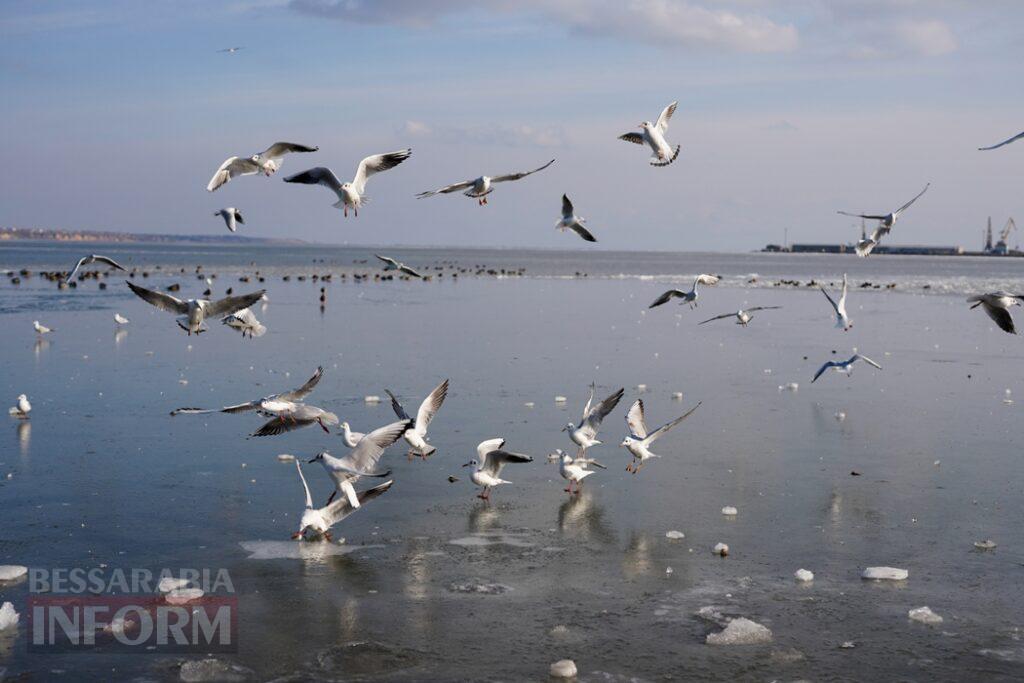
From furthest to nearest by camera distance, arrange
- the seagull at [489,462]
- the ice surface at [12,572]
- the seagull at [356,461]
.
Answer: the seagull at [489,462] → the seagull at [356,461] → the ice surface at [12,572]

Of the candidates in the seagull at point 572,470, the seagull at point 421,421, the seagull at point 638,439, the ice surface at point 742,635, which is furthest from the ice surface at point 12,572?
the seagull at point 638,439

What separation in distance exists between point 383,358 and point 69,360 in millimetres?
7561

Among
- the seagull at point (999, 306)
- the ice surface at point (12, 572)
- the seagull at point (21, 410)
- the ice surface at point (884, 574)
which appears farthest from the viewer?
the seagull at point (21, 410)

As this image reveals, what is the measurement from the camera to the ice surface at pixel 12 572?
32.0 ft

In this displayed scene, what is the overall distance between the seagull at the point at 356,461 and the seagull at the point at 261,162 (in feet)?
11.8

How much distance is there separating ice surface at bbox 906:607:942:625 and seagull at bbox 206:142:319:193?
27.4 ft

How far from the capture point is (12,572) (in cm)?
983

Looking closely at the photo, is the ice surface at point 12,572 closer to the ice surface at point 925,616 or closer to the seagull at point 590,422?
the seagull at point 590,422

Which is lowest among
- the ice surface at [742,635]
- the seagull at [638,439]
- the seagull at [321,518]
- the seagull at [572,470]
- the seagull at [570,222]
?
the ice surface at [742,635]

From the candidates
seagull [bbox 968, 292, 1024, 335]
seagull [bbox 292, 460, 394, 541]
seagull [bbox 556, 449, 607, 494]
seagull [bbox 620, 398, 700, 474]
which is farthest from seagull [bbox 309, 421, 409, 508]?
seagull [bbox 968, 292, 1024, 335]

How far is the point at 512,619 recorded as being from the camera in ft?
30.3

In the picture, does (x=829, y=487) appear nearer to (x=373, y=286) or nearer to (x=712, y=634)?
(x=712, y=634)

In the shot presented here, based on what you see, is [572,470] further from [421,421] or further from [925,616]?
[925,616]

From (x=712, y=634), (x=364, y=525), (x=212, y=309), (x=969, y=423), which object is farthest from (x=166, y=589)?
(x=969, y=423)
